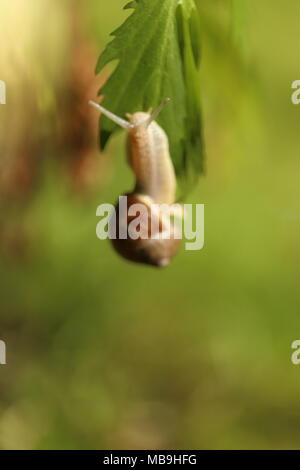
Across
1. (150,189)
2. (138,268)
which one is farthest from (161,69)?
(138,268)

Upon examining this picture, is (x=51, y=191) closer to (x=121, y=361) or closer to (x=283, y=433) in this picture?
(x=121, y=361)

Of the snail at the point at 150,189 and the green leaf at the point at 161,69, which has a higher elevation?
the green leaf at the point at 161,69

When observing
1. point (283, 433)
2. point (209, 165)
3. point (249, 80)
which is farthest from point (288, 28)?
point (283, 433)

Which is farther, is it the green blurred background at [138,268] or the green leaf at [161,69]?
the green blurred background at [138,268]
